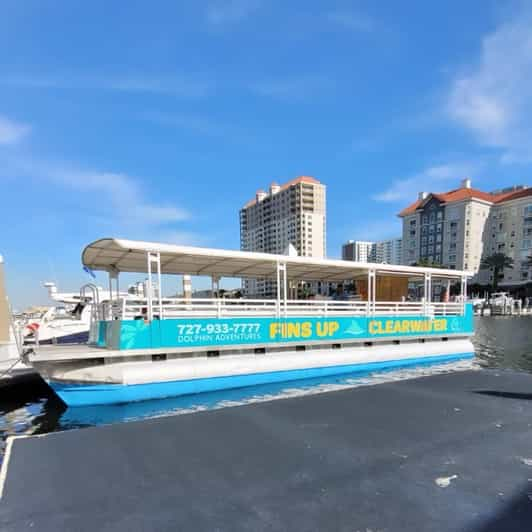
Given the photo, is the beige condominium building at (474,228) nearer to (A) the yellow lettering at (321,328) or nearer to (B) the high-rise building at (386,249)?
(A) the yellow lettering at (321,328)

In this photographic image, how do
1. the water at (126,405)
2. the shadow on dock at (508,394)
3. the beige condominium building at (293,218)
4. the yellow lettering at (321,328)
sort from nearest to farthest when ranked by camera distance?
the shadow on dock at (508,394) → the water at (126,405) → the yellow lettering at (321,328) → the beige condominium building at (293,218)

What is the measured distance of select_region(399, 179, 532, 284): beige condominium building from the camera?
253ft

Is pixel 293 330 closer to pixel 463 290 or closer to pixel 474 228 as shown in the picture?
pixel 463 290

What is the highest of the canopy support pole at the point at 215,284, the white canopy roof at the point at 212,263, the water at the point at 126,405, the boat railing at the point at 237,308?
the white canopy roof at the point at 212,263

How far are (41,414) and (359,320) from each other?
9.69 m

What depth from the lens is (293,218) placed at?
13125 centimetres

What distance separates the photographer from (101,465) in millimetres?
3107

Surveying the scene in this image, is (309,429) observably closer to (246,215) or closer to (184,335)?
(184,335)

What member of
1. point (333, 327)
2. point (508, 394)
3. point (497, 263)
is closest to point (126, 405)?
point (333, 327)

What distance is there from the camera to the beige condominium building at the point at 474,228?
7712 centimetres

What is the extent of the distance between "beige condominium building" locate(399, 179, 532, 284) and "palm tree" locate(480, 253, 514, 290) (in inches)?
72.8

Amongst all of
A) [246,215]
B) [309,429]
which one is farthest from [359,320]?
[246,215]

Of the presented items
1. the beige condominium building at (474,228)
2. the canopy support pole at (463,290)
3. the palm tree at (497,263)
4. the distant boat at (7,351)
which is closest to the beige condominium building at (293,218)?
the beige condominium building at (474,228)

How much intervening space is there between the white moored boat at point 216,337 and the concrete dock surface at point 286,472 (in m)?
4.99
